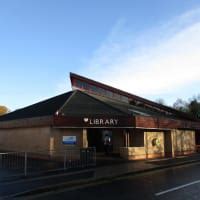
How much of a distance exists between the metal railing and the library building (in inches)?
44.4

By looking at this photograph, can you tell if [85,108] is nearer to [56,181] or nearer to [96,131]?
[96,131]

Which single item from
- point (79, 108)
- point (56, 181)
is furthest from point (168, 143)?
point (56, 181)

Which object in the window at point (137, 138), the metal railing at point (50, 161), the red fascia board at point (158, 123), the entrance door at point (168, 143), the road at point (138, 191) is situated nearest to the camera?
the road at point (138, 191)

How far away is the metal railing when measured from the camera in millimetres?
16250

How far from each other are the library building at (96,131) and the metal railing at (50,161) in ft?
3.70

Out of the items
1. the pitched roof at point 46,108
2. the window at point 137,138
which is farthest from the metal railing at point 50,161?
the window at point 137,138

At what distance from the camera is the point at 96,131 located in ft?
91.8

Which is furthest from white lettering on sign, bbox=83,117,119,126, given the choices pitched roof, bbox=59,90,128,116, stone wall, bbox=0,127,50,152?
stone wall, bbox=0,127,50,152

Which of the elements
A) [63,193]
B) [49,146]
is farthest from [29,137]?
[63,193]

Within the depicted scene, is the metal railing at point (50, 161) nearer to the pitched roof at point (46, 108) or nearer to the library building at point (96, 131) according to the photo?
the library building at point (96, 131)

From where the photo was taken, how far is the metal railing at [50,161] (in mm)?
16250

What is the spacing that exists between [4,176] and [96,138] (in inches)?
580

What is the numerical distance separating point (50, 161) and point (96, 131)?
8355 millimetres

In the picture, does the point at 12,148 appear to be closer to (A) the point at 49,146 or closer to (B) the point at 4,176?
(A) the point at 49,146
